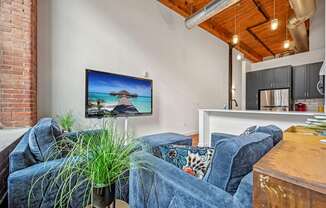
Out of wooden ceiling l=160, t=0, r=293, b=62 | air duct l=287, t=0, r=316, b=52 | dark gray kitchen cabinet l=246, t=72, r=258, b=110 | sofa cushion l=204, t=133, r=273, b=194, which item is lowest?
sofa cushion l=204, t=133, r=273, b=194

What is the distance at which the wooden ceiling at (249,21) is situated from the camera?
4.66 meters

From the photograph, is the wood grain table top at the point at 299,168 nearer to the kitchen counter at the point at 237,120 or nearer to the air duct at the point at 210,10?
the kitchen counter at the point at 237,120

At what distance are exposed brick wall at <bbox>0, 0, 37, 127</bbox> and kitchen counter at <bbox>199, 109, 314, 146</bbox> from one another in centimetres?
343

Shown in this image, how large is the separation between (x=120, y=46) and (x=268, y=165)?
3.96 metres

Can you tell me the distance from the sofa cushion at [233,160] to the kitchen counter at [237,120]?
251cm

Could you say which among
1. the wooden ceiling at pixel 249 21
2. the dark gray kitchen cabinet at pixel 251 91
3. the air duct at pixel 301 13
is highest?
the wooden ceiling at pixel 249 21

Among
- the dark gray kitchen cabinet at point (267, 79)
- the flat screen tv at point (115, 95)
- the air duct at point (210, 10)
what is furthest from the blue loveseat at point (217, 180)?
the dark gray kitchen cabinet at point (267, 79)

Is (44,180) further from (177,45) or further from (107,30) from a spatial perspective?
(177,45)

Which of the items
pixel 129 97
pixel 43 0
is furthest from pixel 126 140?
pixel 43 0

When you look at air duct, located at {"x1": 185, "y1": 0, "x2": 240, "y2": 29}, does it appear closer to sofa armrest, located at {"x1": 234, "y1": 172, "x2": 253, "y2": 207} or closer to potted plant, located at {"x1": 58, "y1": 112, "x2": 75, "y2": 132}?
sofa armrest, located at {"x1": 234, "y1": 172, "x2": 253, "y2": 207}

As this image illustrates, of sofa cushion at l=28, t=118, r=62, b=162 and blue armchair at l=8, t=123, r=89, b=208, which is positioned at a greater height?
sofa cushion at l=28, t=118, r=62, b=162

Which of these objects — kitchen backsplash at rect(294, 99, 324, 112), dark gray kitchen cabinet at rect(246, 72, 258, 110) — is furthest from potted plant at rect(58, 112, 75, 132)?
kitchen backsplash at rect(294, 99, 324, 112)

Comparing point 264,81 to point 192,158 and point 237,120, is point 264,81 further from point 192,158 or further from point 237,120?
point 192,158

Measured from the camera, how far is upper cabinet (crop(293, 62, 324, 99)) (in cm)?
480
